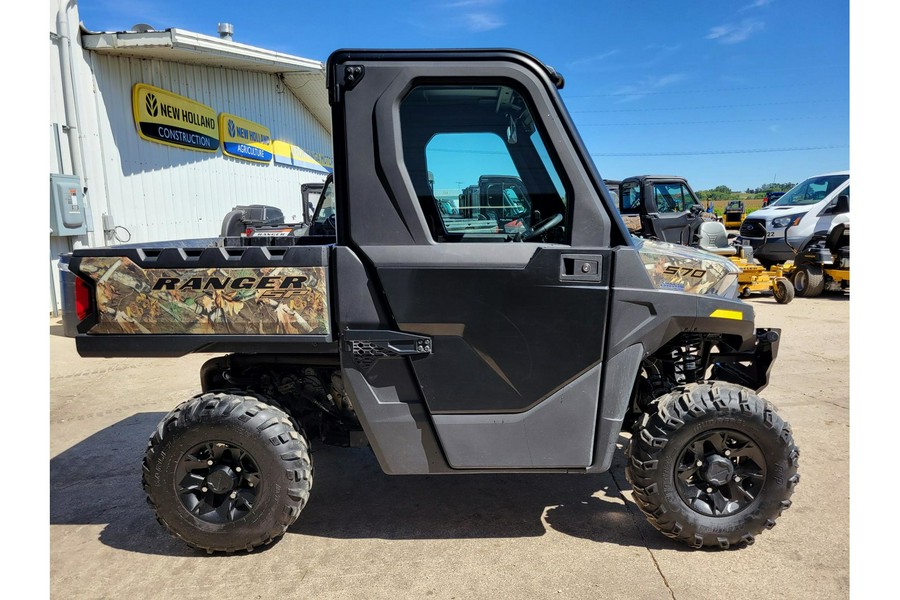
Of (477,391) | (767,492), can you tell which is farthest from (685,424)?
(477,391)

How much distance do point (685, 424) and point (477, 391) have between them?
1.07 m

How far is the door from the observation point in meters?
2.51

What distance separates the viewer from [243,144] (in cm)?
1323

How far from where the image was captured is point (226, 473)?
2.71 metres

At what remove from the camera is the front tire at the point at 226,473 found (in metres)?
2.68

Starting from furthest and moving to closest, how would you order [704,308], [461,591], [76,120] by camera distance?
[76,120], [704,308], [461,591]

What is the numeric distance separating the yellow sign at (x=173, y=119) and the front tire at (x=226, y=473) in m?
9.14

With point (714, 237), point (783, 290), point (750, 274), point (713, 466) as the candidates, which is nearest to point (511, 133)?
point (713, 466)

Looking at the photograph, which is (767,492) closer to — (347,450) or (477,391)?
(477,391)

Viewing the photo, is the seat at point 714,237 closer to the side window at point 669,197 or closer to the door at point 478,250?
the side window at point 669,197

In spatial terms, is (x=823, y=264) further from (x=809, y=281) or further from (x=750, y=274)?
(x=750, y=274)

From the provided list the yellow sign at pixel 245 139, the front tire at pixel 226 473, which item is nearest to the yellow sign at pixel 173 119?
the yellow sign at pixel 245 139

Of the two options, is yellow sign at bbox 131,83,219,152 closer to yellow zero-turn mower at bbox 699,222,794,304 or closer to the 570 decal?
the 570 decal

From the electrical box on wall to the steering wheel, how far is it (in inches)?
330
